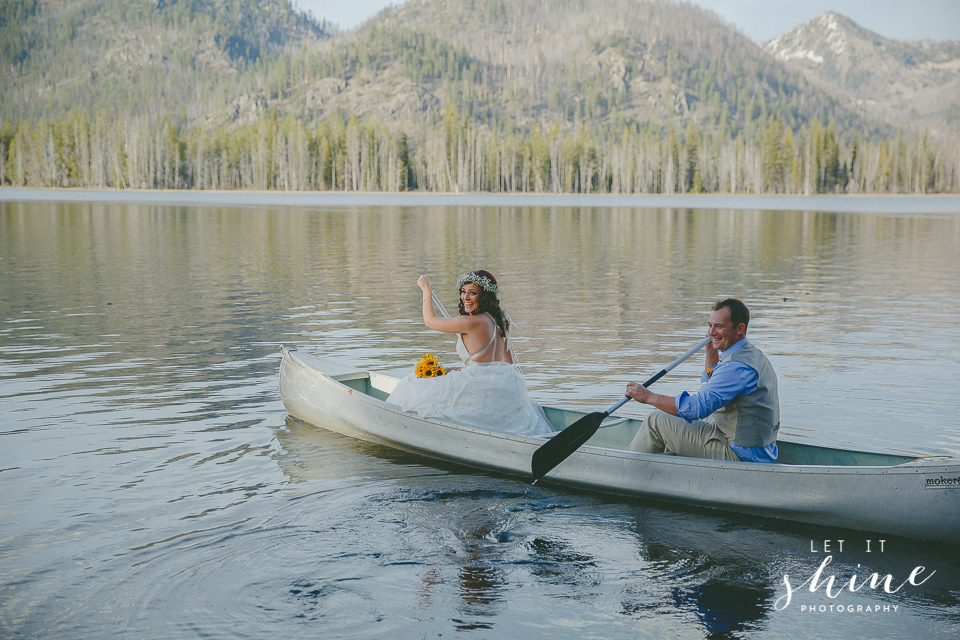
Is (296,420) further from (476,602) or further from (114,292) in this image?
(114,292)

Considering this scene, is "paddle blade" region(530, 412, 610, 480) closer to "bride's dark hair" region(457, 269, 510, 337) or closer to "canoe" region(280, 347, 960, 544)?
"canoe" region(280, 347, 960, 544)

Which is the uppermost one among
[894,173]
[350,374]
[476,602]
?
[894,173]

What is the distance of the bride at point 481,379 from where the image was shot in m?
8.94

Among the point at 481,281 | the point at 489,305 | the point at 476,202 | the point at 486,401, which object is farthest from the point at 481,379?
the point at 476,202

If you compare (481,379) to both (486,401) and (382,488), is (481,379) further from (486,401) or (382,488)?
(382,488)

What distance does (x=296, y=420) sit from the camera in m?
10.9

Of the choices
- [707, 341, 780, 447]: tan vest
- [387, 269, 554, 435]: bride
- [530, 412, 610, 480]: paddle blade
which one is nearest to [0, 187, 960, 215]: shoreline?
[387, 269, 554, 435]: bride

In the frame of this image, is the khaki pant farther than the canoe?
Yes

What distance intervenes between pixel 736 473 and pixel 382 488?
3.33 meters

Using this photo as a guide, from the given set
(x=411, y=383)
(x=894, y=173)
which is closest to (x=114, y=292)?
(x=411, y=383)

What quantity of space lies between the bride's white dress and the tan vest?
2176mm

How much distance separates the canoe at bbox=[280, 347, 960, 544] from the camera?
6.87 m

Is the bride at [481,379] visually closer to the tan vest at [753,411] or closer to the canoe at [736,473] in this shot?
the canoe at [736,473]

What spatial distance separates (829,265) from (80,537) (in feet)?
90.9
